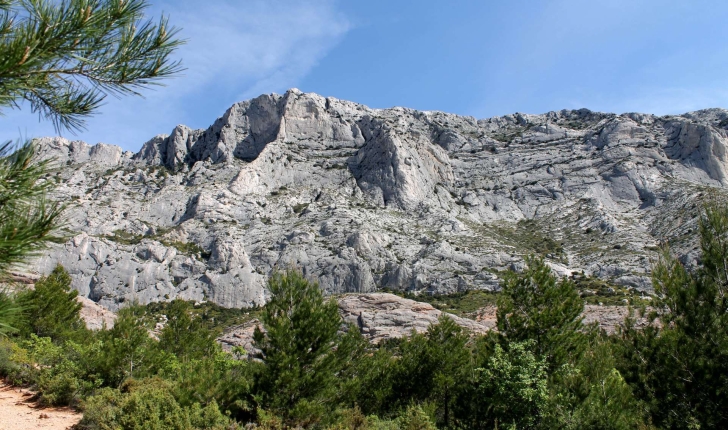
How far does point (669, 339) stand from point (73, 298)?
29.9 metres

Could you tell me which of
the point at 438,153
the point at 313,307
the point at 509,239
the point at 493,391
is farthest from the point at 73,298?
the point at 438,153

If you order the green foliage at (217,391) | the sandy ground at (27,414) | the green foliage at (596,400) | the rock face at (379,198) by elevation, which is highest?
the rock face at (379,198)

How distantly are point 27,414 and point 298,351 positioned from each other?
27.4ft

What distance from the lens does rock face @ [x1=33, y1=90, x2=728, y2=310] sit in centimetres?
6028

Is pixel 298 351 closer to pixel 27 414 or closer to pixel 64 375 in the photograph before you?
pixel 27 414

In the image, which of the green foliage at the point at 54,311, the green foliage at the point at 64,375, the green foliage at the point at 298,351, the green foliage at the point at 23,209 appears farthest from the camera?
the green foliage at the point at 54,311

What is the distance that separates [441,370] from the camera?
2009cm

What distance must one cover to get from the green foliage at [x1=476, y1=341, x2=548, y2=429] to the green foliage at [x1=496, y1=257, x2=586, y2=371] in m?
0.64

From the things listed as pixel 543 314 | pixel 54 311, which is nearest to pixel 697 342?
pixel 543 314

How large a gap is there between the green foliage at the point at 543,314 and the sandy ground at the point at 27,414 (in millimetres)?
14557

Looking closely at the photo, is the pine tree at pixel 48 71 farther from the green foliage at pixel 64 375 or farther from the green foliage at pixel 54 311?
the green foliage at pixel 54 311

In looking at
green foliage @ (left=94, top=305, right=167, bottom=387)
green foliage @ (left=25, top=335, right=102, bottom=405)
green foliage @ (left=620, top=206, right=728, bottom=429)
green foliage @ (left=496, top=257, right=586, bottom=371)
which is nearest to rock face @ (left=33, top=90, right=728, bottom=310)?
green foliage @ (left=496, top=257, right=586, bottom=371)

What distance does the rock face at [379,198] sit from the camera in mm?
60281

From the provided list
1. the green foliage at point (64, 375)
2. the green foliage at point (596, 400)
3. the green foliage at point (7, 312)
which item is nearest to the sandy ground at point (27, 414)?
the green foliage at point (64, 375)
